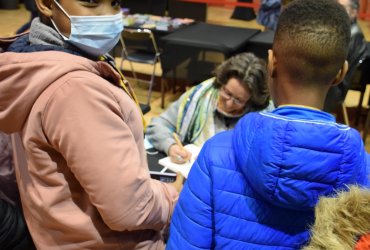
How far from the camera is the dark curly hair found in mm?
2170

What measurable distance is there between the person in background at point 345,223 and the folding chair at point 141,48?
3.89 m

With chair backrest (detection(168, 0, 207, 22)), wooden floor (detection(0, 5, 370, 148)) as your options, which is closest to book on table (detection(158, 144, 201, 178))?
wooden floor (detection(0, 5, 370, 148))

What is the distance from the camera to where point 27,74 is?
94 centimetres

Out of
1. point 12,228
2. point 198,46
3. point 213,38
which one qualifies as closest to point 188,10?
point 213,38

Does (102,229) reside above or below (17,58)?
below

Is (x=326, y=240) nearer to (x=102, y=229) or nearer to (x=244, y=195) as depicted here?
(x=244, y=195)

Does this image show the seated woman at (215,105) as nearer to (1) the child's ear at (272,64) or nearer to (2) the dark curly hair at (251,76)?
(2) the dark curly hair at (251,76)

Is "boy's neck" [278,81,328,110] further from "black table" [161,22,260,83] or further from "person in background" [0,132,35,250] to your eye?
"black table" [161,22,260,83]

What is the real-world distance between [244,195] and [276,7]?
421 centimetres

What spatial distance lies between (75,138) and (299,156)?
0.46 metres

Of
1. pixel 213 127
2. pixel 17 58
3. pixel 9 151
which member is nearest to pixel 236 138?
pixel 17 58

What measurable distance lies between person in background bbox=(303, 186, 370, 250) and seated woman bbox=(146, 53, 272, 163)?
1326 millimetres

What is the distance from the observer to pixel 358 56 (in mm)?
3363

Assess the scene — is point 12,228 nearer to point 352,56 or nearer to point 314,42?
point 314,42
